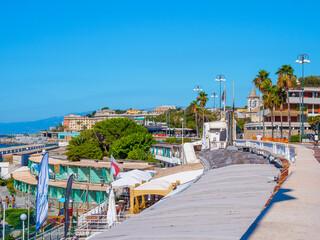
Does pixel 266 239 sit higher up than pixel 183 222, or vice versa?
pixel 266 239

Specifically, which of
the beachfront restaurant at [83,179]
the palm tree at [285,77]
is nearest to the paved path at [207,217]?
the beachfront restaurant at [83,179]

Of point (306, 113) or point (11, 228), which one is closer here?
point (11, 228)

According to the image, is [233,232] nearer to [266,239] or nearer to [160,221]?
[266,239]

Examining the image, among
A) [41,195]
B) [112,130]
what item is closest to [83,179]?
[112,130]

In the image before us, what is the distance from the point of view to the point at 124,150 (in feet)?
146

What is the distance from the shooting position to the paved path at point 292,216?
322 centimetres

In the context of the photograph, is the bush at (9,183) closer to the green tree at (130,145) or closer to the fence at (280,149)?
the green tree at (130,145)

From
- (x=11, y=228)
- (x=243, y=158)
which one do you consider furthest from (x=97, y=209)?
(x=243, y=158)

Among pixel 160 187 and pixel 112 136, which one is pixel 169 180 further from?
pixel 112 136

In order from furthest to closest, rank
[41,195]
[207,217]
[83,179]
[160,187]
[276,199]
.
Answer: [83,179] → [160,187] → [41,195] → [207,217] → [276,199]

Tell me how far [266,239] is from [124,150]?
137 ft

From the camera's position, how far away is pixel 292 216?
387cm

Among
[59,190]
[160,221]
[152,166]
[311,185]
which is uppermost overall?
[311,185]

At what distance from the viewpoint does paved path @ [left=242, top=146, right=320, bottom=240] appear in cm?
322
